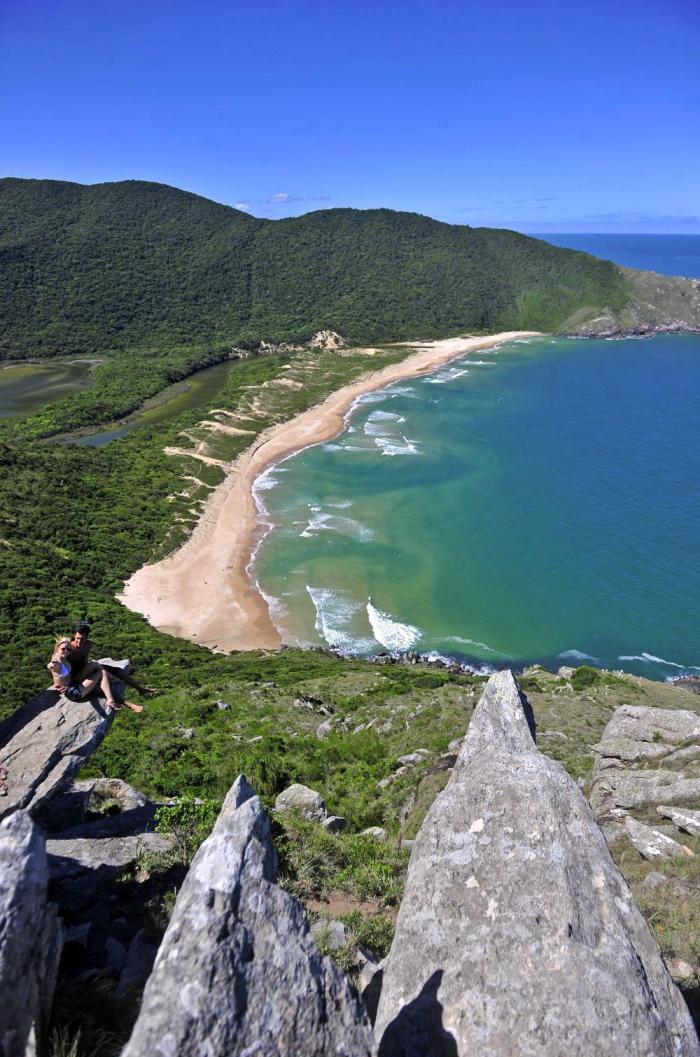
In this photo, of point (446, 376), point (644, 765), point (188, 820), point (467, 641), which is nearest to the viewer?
point (188, 820)

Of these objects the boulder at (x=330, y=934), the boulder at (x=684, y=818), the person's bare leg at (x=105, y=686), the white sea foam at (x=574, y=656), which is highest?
the person's bare leg at (x=105, y=686)

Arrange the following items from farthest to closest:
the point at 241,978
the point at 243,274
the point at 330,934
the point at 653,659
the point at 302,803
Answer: the point at 243,274
the point at 653,659
the point at 302,803
the point at 330,934
the point at 241,978

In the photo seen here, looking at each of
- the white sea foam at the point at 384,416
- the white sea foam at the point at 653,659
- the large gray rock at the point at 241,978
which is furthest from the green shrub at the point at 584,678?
the white sea foam at the point at 384,416

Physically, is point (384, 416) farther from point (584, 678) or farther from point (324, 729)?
point (324, 729)

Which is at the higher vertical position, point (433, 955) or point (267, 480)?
point (433, 955)

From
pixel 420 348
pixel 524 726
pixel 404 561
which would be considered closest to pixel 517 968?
pixel 524 726

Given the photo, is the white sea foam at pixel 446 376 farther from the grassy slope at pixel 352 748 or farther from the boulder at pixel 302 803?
the boulder at pixel 302 803

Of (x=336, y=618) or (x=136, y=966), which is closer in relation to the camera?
(x=136, y=966)

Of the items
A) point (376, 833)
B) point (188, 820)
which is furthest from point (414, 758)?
point (188, 820)
